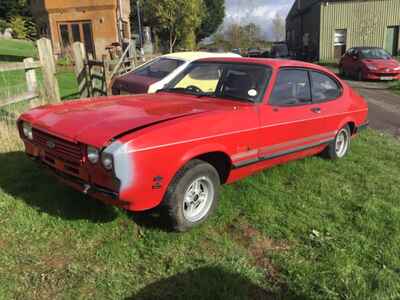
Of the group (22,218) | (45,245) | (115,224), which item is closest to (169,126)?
(115,224)

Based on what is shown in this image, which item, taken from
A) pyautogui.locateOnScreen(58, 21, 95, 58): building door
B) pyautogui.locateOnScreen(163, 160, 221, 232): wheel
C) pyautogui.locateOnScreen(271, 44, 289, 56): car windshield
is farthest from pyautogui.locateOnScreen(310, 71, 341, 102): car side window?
pyautogui.locateOnScreen(271, 44, 289, 56): car windshield

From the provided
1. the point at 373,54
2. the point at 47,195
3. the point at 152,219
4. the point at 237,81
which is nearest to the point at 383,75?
the point at 373,54

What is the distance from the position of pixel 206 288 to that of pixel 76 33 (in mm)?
26233

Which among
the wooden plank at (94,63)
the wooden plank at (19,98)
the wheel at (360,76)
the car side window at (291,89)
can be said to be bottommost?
the wheel at (360,76)

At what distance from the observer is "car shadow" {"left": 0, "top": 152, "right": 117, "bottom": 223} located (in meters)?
3.92

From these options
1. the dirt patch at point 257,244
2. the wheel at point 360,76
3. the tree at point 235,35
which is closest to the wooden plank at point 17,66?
the dirt patch at point 257,244

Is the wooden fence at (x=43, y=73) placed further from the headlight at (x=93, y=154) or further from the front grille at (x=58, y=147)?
the headlight at (x=93, y=154)

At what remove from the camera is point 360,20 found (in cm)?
2994

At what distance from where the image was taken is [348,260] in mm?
3348

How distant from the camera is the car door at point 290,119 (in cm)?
439

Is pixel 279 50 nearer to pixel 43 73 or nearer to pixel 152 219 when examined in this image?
pixel 43 73

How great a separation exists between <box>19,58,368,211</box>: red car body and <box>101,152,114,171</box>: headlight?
4 centimetres

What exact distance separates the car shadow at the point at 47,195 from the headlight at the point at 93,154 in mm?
874

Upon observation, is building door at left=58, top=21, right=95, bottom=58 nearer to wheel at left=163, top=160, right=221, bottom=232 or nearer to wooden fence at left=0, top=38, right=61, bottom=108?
wooden fence at left=0, top=38, right=61, bottom=108
